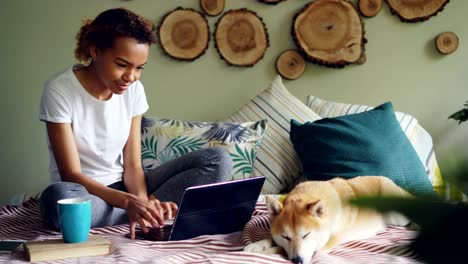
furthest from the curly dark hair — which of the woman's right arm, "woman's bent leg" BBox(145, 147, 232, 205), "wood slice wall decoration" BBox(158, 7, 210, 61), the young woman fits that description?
"wood slice wall decoration" BBox(158, 7, 210, 61)

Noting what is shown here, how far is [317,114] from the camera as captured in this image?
2.36 meters

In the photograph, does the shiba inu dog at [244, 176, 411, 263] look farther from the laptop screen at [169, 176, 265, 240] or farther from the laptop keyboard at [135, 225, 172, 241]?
the laptop keyboard at [135, 225, 172, 241]

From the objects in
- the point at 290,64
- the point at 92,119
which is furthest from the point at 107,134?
the point at 290,64

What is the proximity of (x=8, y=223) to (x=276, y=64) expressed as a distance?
135 centimetres

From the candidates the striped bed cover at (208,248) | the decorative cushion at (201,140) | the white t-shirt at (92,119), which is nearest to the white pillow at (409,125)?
the decorative cushion at (201,140)

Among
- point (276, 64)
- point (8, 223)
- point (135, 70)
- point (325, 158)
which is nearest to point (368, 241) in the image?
point (325, 158)

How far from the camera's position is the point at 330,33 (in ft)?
8.25

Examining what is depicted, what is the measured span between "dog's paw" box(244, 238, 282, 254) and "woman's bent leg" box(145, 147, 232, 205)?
39cm

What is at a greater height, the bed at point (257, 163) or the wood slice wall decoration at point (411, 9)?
the wood slice wall decoration at point (411, 9)

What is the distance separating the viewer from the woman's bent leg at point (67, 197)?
1513 millimetres

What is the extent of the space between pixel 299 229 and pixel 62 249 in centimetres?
54

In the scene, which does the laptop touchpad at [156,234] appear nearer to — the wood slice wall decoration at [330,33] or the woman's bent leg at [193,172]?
the woman's bent leg at [193,172]

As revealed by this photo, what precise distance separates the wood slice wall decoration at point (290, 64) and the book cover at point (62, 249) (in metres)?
1.43

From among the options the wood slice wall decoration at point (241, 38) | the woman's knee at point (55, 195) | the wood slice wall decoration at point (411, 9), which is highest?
the wood slice wall decoration at point (411, 9)
